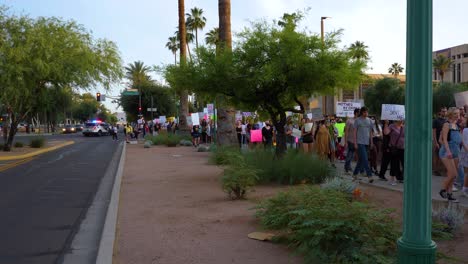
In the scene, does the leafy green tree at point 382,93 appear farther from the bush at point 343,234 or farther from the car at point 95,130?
the bush at point 343,234

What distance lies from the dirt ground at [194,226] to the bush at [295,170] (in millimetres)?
472

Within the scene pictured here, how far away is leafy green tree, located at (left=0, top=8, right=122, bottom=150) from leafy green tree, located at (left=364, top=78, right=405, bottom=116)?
3194 centimetres

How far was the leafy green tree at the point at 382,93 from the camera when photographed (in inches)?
2002

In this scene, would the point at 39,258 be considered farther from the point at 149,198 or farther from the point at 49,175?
Answer: the point at 49,175

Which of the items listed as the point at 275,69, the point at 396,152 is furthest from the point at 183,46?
the point at 396,152

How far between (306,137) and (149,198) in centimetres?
699

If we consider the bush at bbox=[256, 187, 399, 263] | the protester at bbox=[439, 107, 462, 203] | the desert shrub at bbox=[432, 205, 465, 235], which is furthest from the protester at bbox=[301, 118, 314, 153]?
the bush at bbox=[256, 187, 399, 263]

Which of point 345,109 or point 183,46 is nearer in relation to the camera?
point 345,109

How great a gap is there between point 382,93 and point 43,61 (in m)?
38.4

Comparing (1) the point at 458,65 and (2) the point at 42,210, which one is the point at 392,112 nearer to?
(2) the point at 42,210

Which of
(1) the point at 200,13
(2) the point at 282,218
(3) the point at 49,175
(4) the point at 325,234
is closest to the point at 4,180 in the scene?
(3) the point at 49,175

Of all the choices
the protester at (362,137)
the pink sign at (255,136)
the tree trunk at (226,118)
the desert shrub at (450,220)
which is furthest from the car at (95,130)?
the desert shrub at (450,220)

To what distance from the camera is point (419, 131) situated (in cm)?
345

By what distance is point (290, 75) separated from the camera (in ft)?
38.8
